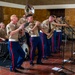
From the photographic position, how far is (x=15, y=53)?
4.90m

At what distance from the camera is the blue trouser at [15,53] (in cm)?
482

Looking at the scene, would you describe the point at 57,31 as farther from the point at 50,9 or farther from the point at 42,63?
the point at 50,9

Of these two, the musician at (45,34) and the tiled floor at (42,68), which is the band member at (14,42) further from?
the musician at (45,34)

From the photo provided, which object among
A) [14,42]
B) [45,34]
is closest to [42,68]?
[14,42]

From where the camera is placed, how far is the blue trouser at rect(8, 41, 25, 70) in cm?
482

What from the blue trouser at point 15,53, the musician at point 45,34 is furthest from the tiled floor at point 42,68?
the musician at point 45,34

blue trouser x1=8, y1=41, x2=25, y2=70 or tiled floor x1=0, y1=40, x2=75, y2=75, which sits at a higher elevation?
blue trouser x1=8, y1=41, x2=25, y2=70

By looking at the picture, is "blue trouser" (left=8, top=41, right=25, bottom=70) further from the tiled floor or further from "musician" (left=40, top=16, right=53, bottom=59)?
"musician" (left=40, top=16, right=53, bottom=59)

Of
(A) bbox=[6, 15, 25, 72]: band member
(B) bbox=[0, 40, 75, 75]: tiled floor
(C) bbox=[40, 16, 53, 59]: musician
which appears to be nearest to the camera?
(A) bbox=[6, 15, 25, 72]: band member

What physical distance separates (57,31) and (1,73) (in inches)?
147

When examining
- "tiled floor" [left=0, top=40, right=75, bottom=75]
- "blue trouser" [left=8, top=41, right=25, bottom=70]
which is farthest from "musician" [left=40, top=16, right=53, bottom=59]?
"blue trouser" [left=8, top=41, right=25, bottom=70]

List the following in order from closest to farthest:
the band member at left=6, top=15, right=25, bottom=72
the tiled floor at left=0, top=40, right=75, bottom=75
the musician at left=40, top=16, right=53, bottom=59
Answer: the band member at left=6, top=15, right=25, bottom=72
the tiled floor at left=0, top=40, right=75, bottom=75
the musician at left=40, top=16, right=53, bottom=59

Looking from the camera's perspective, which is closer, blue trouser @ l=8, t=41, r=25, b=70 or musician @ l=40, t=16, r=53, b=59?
blue trouser @ l=8, t=41, r=25, b=70

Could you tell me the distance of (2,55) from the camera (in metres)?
6.84
